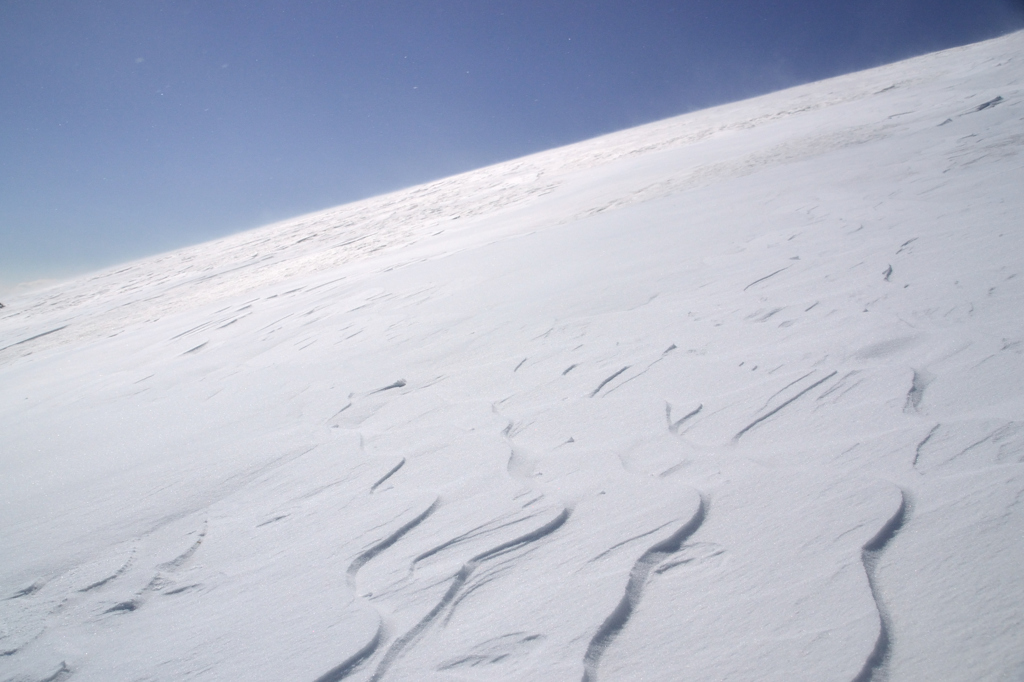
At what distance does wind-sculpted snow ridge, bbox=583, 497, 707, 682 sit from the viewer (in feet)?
2.85

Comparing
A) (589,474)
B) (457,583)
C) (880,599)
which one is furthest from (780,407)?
(457,583)

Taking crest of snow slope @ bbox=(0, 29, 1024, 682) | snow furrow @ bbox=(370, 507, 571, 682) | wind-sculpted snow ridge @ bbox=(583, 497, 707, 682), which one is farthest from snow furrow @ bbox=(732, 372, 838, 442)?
snow furrow @ bbox=(370, 507, 571, 682)

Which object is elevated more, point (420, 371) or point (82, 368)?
point (82, 368)

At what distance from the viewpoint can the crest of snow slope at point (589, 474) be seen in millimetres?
892

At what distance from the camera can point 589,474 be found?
1343 mm

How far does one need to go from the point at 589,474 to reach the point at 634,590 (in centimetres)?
38

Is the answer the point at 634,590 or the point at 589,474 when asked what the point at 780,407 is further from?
the point at 634,590

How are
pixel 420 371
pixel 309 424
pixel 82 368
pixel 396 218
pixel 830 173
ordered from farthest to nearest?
pixel 396 218 < pixel 830 173 < pixel 82 368 < pixel 420 371 < pixel 309 424

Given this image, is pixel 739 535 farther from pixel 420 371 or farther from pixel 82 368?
pixel 82 368

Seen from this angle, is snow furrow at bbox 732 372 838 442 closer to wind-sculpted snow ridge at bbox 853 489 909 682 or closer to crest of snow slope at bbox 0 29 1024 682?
crest of snow slope at bbox 0 29 1024 682

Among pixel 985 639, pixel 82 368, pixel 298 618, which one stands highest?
pixel 82 368

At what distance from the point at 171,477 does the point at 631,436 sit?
144 cm

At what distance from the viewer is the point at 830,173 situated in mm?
4008

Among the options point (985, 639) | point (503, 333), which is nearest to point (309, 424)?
point (503, 333)
